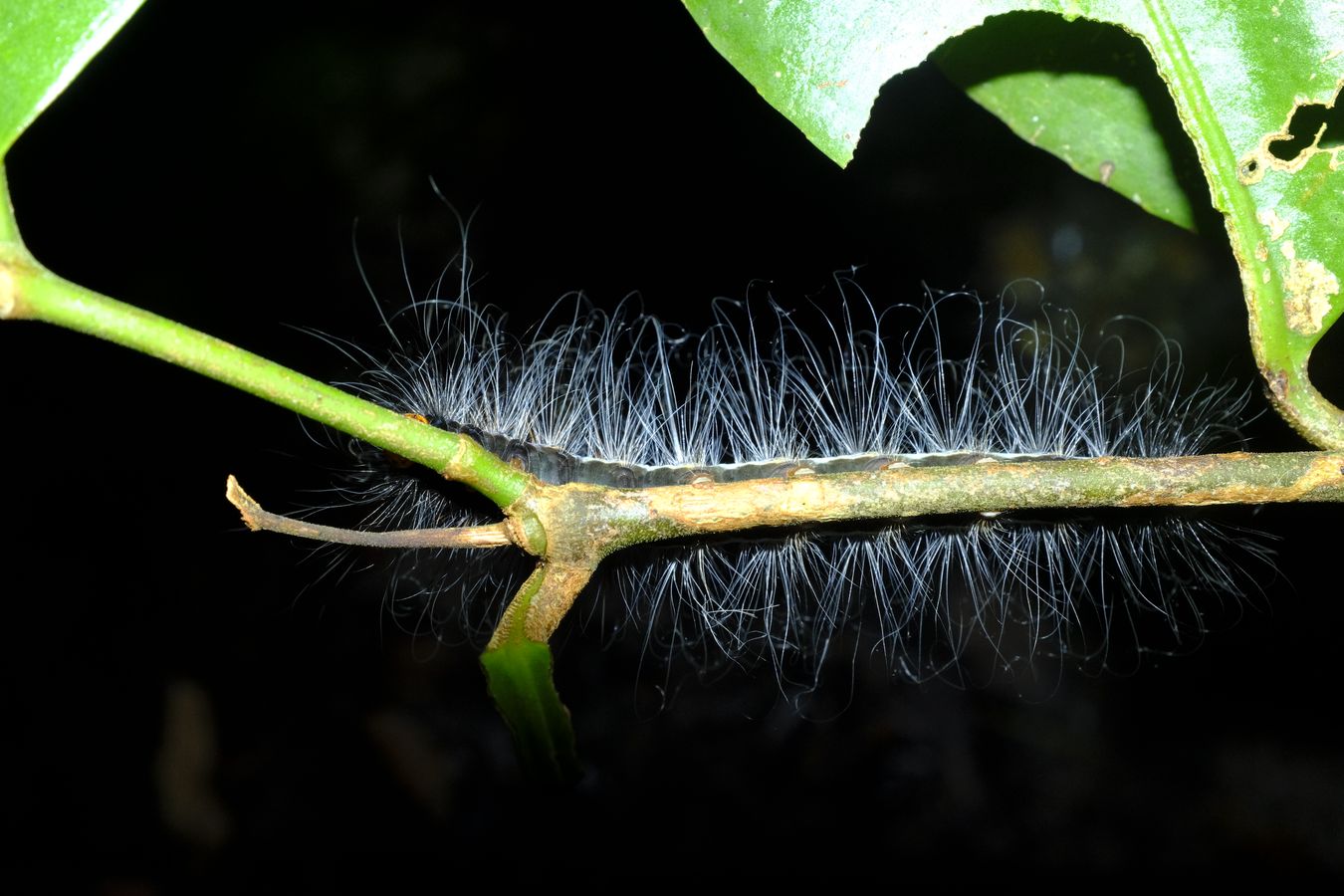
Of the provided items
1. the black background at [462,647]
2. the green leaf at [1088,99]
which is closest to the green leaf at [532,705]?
the green leaf at [1088,99]

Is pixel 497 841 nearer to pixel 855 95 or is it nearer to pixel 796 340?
pixel 796 340

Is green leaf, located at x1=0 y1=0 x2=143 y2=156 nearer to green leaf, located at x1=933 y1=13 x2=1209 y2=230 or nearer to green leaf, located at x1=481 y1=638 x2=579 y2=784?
green leaf, located at x1=481 y1=638 x2=579 y2=784

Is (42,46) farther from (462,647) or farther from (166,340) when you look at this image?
(462,647)

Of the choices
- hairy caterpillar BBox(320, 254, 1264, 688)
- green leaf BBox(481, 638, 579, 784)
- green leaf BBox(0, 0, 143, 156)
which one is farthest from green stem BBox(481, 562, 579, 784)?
green leaf BBox(0, 0, 143, 156)

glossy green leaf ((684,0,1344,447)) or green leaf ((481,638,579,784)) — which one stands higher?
glossy green leaf ((684,0,1344,447))

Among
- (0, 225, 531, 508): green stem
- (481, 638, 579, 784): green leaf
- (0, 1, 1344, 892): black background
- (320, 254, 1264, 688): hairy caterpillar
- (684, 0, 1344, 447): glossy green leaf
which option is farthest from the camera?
(0, 1, 1344, 892): black background

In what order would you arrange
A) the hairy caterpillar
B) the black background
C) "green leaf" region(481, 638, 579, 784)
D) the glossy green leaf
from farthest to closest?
1. the black background
2. the hairy caterpillar
3. the glossy green leaf
4. "green leaf" region(481, 638, 579, 784)

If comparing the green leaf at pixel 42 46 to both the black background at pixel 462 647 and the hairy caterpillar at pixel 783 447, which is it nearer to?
the hairy caterpillar at pixel 783 447
